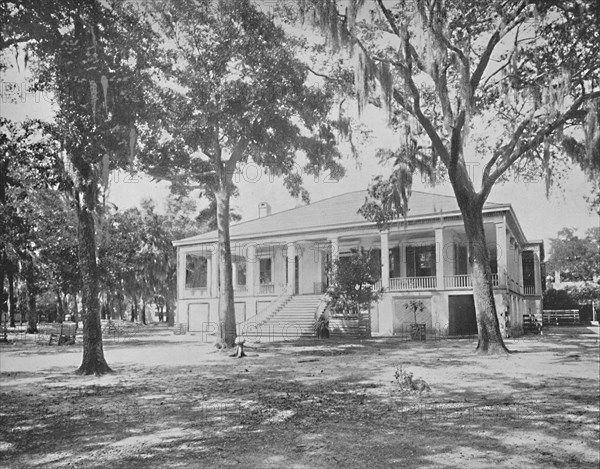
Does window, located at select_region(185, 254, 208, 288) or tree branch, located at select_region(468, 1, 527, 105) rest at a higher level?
tree branch, located at select_region(468, 1, 527, 105)

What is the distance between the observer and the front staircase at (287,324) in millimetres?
18969

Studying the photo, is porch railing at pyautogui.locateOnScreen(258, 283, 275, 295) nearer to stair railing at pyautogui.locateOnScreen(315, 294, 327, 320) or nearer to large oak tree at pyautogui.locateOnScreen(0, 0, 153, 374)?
stair railing at pyautogui.locateOnScreen(315, 294, 327, 320)

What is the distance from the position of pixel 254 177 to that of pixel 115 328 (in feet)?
17.4

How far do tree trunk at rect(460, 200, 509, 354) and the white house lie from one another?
6.22m

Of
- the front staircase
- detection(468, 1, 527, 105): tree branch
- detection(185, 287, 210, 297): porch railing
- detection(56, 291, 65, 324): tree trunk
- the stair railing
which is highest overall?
detection(468, 1, 527, 105): tree branch

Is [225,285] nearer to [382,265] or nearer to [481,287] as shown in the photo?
[382,265]

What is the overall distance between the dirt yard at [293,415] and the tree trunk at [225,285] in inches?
152

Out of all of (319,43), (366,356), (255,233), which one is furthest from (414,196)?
(319,43)

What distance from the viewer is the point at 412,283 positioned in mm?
20594

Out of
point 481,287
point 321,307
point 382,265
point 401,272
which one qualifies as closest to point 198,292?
point 321,307

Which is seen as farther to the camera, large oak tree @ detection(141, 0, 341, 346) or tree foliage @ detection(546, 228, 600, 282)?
tree foliage @ detection(546, 228, 600, 282)

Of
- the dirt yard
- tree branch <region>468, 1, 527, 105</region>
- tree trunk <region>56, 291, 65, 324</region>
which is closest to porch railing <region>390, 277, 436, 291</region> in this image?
the dirt yard

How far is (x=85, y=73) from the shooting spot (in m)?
4.80

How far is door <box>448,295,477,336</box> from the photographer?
20.2 metres
